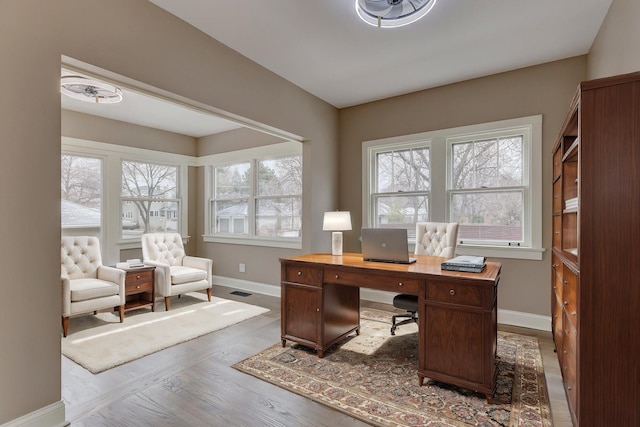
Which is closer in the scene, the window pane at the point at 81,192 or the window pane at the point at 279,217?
the window pane at the point at 81,192

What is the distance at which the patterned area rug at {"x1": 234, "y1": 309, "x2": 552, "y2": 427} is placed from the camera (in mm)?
1941

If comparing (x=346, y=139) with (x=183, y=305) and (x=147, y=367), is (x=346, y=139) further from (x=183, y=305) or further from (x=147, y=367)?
(x=147, y=367)

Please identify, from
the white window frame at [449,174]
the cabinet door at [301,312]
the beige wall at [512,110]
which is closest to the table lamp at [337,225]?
the cabinet door at [301,312]

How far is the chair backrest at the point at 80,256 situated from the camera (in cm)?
377

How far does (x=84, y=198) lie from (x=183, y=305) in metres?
2.06

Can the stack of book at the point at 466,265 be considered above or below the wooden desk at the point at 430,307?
above

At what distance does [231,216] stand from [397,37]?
152 inches

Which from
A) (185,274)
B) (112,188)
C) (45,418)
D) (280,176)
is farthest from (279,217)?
(45,418)

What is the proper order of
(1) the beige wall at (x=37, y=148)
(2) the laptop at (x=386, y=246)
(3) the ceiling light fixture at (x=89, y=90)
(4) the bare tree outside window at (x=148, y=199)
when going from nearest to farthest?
(1) the beige wall at (x=37, y=148) < (2) the laptop at (x=386, y=246) < (3) the ceiling light fixture at (x=89, y=90) < (4) the bare tree outside window at (x=148, y=199)

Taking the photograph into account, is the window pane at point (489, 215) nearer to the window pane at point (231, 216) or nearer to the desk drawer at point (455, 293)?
the desk drawer at point (455, 293)

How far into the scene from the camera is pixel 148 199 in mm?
5301

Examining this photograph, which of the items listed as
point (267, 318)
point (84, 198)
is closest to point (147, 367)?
point (267, 318)

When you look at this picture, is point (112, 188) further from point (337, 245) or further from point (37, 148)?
point (337, 245)

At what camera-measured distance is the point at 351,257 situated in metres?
3.02
